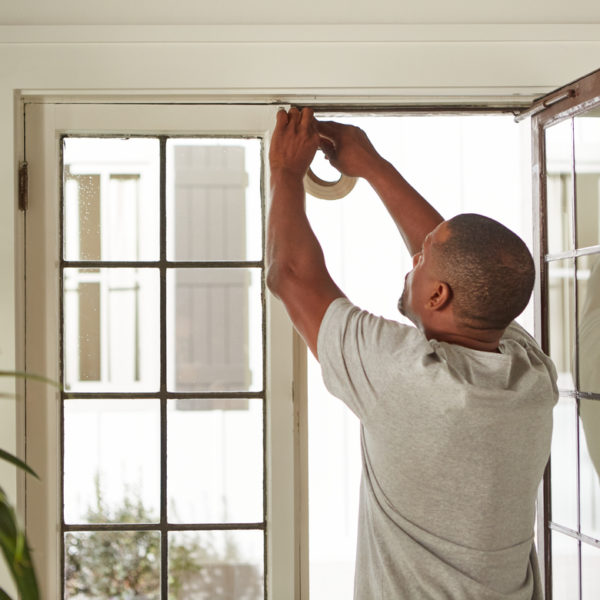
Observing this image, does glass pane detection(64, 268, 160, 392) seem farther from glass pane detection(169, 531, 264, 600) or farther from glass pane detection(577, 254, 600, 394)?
glass pane detection(577, 254, 600, 394)

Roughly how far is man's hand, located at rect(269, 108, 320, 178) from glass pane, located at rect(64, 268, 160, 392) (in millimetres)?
804

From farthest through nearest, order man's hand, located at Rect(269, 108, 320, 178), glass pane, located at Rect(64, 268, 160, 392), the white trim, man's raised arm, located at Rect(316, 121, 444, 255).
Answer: glass pane, located at Rect(64, 268, 160, 392) → the white trim → man's raised arm, located at Rect(316, 121, 444, 255) → man's hand, located at Rect(269, 108, 320, 178)

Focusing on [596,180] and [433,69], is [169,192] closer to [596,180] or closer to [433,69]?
[433,69]

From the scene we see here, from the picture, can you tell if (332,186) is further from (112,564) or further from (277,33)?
(112,564)

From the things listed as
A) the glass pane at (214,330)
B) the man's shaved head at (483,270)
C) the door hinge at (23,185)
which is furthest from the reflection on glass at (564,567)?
the door hinge at (23,185)

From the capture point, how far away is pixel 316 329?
120 cm

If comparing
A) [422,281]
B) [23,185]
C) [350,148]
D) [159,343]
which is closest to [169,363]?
[159,343]

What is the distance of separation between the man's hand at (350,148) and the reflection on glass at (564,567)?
1131 millimetres

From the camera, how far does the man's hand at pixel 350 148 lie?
1.50 meters

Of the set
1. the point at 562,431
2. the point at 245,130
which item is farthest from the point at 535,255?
the point at 245,130

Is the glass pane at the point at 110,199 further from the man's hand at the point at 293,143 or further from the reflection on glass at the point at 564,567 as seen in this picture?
the reflection on glass at the point at 564,567

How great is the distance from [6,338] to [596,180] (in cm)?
157

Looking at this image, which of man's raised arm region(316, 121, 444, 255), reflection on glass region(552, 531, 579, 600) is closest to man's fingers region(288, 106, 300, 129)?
man's raised arm region(316, 121, 444, 255)

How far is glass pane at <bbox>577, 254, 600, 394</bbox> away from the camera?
5.91 ft
